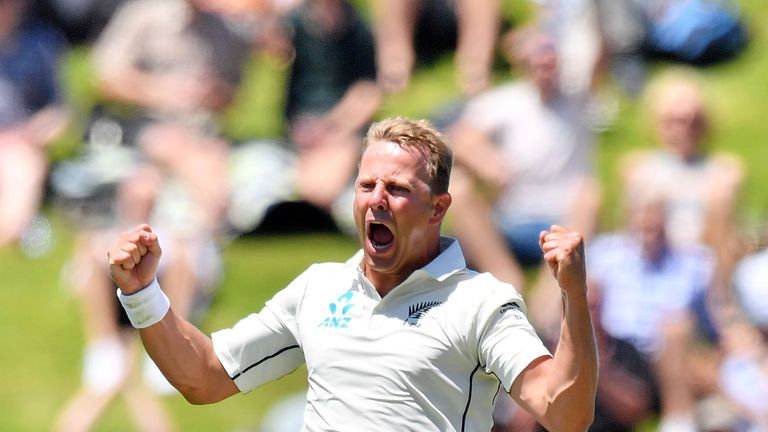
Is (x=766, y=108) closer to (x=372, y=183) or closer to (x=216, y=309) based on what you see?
(x=216, y=309)

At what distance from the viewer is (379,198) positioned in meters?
3.61

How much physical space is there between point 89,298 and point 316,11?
86.7 inches

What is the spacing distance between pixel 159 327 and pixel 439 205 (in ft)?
2.69

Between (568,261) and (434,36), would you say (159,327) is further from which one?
(434,36)

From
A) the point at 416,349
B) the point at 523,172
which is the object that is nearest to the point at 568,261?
the point at 416,349

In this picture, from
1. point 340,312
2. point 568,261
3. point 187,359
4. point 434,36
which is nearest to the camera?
point 568,261

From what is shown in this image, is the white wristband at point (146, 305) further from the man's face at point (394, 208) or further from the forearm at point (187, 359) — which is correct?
the man's face at point (394, 208)

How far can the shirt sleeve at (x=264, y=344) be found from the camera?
383cm

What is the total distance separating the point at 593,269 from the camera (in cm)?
781

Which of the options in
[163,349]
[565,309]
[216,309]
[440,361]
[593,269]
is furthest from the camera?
[216,309]

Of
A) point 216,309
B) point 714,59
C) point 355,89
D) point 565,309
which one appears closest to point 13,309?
point 216,309

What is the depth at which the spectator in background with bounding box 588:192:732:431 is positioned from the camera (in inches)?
301

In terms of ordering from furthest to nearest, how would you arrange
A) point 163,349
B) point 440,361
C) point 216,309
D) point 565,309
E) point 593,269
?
point 216,309 → point 593,269 → point 163,349 → point 440,361 → point 565,309

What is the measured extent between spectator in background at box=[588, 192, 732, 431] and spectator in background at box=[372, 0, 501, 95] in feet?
4.54
